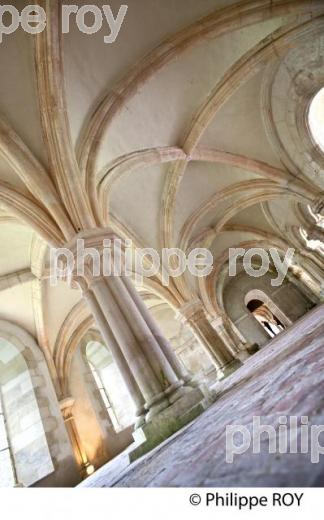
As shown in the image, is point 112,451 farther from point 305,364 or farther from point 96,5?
point 96,5

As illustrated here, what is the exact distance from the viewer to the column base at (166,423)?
278 cm

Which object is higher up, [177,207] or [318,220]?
[177,207]

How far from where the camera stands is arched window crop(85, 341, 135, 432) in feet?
30.4

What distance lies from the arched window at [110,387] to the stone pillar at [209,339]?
2.91m

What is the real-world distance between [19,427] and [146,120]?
726 centimetres

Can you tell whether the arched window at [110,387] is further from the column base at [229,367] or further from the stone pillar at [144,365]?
the stone pillar at [144,365]

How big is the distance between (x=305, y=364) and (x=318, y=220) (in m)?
9.47

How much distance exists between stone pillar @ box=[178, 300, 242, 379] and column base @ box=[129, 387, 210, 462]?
4.76 meters

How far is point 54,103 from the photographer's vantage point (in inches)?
171

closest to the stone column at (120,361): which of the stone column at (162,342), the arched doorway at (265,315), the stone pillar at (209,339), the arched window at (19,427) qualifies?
the stone column at (162,342)

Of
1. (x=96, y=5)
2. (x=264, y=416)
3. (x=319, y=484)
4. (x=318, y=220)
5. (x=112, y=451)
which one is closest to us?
(x=319, y=484)

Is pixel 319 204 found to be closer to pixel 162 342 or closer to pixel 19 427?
pixel 162 342
